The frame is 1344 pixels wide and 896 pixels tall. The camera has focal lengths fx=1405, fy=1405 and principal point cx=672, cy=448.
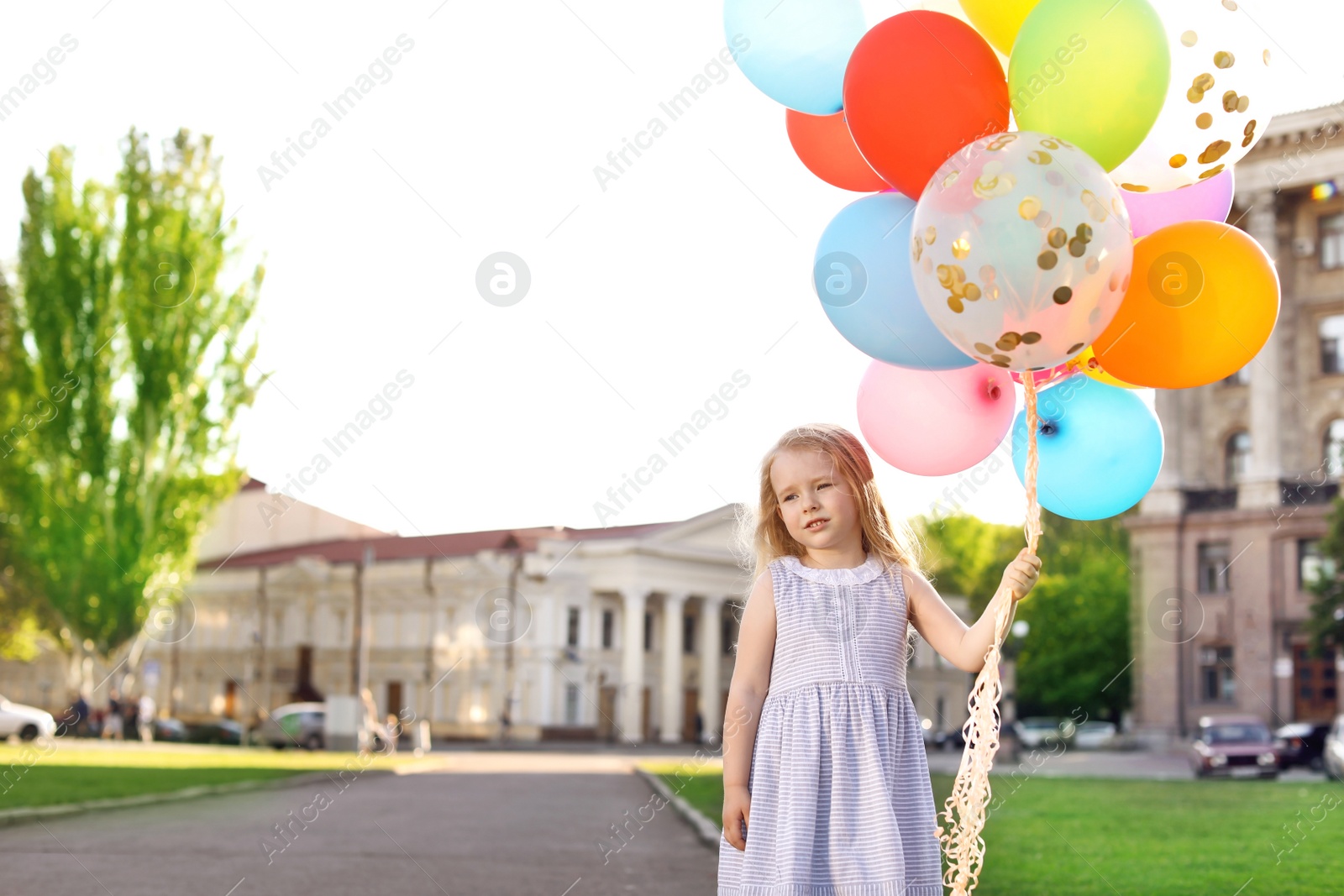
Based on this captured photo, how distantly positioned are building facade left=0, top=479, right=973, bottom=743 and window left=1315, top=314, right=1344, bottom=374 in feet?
95.8

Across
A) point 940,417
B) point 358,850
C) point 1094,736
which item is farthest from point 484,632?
point 940,417

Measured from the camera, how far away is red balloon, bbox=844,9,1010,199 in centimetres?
474

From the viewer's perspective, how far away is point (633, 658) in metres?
65.5

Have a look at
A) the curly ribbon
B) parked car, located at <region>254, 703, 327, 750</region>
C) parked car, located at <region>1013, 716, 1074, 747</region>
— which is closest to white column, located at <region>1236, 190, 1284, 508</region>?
parked car, located at <region>1013, 716, 1074, 747</region>

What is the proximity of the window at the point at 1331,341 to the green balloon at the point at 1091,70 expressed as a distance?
40072mm

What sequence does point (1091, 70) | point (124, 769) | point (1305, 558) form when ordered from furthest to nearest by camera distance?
point (1305, 558)
point (124, 769)
point (1091, 70)

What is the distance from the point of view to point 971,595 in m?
77.4

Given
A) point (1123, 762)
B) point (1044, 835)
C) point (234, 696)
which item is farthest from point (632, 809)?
point (234, 696)

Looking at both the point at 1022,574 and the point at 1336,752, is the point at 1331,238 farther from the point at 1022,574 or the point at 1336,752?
the point at 1022,574

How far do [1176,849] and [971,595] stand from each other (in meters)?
68.0

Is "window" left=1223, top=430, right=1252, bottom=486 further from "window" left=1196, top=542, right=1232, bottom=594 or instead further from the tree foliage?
the tree foliage

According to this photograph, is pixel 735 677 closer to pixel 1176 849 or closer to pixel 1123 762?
pixel 1176 849

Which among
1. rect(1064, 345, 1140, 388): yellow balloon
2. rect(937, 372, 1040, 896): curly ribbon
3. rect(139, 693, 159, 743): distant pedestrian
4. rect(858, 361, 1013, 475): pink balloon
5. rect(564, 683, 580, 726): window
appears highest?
rect(1064, 345, 1140, 388): yellow balloon

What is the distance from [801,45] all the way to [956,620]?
2.53m
